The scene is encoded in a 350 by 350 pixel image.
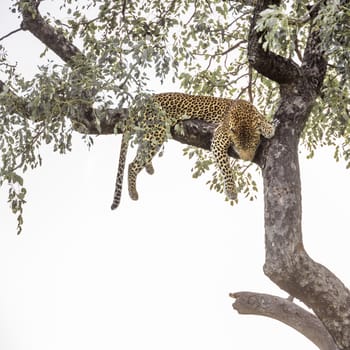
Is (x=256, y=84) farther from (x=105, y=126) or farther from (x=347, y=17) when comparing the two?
(x=347, y=17)

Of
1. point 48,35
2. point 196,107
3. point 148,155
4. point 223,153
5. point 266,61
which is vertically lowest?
point 223,153

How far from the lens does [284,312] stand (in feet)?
27.1

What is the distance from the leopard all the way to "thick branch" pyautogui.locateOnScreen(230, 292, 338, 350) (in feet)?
3.52

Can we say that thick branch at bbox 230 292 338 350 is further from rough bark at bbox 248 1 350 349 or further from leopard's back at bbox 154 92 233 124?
leopard's back at bbox 154 92 233 124

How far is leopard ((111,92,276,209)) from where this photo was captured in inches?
311

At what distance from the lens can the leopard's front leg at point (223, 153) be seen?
802 cm

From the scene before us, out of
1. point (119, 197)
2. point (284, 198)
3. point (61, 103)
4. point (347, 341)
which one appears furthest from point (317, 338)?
point (61, 103)

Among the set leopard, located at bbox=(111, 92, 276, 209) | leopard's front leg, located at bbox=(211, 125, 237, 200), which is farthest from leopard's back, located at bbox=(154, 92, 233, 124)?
leopard's front leg, located at bbox=(211, 125, 237, 200)

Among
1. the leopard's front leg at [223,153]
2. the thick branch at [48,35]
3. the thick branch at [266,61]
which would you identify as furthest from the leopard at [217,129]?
the thick branch at [48,35]

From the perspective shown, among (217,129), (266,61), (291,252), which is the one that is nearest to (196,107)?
(217,129)

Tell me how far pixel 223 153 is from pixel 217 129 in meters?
0.26

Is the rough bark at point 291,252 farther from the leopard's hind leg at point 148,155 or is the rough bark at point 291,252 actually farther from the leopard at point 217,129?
the leopard's hind leg at point 148,155

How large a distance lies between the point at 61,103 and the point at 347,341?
330 centimetres

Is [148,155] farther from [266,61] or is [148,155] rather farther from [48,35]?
[266,61]
